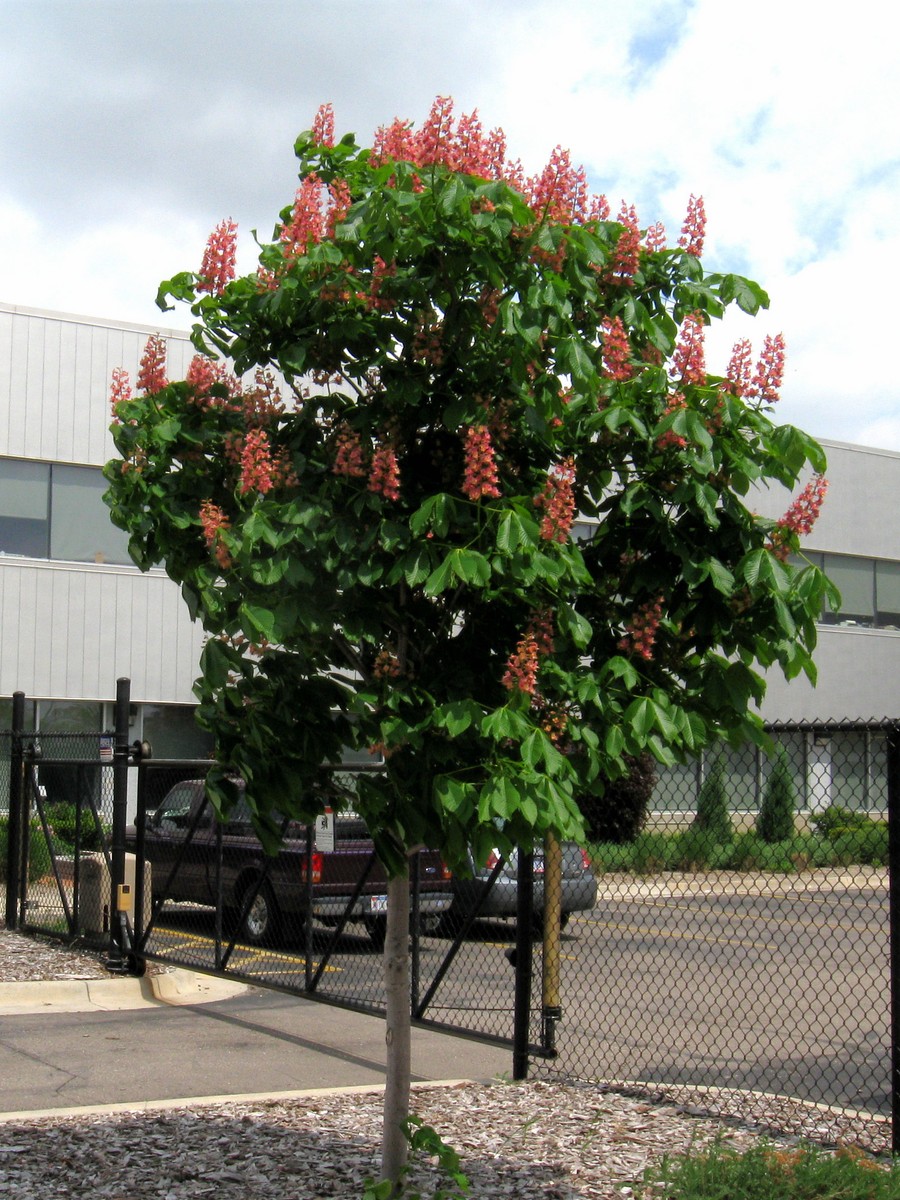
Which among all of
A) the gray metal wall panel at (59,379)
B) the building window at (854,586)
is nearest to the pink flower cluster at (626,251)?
the gray metal wall panel at (59,379)

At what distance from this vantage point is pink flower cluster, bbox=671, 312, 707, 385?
4422 millimetres

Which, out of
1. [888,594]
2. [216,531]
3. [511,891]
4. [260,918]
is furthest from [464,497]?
[888,594]

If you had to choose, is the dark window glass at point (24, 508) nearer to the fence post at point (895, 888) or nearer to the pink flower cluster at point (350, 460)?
the fence post at point (895, 888)

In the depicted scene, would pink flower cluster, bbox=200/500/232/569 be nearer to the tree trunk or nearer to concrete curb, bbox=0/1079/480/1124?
the tree trunk

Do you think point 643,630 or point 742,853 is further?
point 742,853

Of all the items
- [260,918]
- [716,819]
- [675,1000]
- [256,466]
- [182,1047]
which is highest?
[256,466]

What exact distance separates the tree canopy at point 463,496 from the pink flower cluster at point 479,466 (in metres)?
0.01

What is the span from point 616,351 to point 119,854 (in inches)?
315

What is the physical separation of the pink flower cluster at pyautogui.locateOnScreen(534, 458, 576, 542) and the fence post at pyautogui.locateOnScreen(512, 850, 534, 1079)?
125 inches

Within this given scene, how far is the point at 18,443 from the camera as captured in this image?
2073 centimetres

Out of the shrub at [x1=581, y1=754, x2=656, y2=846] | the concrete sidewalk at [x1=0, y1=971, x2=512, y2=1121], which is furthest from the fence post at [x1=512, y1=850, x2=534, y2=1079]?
the shrub at [x1=581, y1=754, x2=656, y2=846]

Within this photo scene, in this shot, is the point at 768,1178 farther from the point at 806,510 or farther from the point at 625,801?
the point at 625,801

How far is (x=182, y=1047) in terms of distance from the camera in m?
8.52

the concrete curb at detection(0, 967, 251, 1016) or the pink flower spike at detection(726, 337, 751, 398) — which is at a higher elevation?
the pink flower spike at detection(726, 337, 751, 398)
